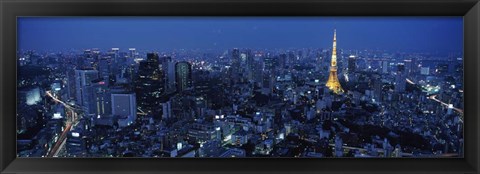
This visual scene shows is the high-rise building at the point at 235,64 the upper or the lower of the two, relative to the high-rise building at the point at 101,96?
upper

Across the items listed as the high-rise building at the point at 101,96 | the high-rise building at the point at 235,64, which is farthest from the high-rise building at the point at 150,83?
the high-rise building at the point at 235,64

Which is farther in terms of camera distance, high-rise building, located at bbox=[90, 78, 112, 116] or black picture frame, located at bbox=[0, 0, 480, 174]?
high-rise building, located at bbox=[90, 78, 112, 116]

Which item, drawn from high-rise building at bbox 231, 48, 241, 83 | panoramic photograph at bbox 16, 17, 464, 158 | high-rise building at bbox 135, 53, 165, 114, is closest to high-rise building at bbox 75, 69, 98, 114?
panoramic photograph at bbox 16, 17, 464, 158

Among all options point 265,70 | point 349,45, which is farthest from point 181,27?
point 349,45

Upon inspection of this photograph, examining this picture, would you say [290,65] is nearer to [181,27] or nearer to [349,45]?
[349,45]

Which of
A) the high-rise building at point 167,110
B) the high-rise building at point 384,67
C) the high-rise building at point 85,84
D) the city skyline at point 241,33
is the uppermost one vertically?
the city skyline at point 241,33

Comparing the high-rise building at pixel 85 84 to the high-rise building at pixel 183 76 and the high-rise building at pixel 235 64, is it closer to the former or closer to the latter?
the high-rise building at pixel 183 76

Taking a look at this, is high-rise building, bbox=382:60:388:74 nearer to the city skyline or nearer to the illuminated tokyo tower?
the city skyline
